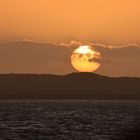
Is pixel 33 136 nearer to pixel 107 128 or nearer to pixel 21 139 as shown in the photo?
pixel 21 139

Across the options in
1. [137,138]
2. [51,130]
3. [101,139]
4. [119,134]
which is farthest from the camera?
[51,130]

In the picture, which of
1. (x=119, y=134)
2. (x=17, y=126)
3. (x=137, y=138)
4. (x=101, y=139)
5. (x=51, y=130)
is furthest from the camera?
(x=17, y=126)

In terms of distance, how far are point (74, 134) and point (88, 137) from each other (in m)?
6.69

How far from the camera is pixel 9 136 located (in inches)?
4262

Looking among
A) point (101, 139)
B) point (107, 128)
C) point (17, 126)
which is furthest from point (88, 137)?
point (17, 126)

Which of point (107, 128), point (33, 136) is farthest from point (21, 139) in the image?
point (107, 128)

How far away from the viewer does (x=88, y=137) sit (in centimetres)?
10600

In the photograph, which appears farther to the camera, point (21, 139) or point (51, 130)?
point (51, 130)

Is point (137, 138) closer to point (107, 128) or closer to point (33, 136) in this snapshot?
point (33, 136)

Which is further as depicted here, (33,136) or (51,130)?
(51,130)

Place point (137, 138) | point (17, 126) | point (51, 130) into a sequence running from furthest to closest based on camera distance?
point (17, 126)
point (51, 130)
point (137, 138)

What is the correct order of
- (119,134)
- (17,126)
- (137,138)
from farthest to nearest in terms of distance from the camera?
(17,126), (119,134), (137,138)

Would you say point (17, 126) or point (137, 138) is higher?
point (17, 126)

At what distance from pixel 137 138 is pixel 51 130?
3201 cm
